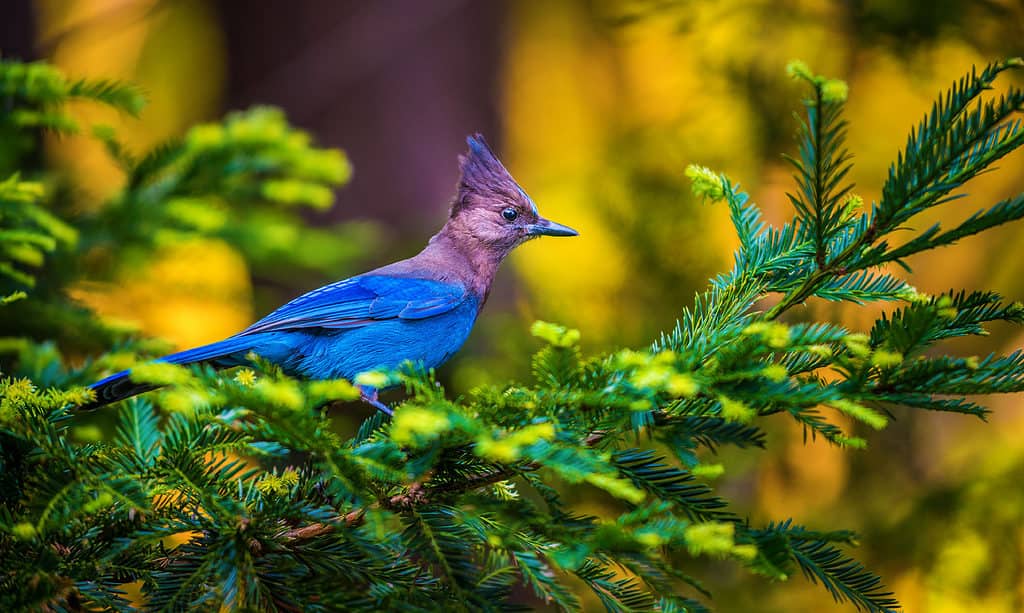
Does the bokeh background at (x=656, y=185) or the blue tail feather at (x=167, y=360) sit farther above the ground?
the bokeh background at (x=656, y=185)

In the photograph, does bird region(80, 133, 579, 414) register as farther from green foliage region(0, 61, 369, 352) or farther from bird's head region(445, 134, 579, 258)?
green foliage region(0, 61, 369, 352)

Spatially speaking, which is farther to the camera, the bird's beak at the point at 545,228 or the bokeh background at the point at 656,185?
the bokeh background at the point at 656,185

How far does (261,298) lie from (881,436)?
3719 mm

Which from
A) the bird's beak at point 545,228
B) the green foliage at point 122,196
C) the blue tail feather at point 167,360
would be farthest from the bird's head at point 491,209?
the blue tail feather at point 167,360

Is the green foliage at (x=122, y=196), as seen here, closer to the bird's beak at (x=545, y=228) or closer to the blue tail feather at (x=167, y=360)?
the blue tail feather at (x=167, y=360)

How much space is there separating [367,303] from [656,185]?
2.03 m

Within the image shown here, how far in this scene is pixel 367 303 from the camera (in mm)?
3150

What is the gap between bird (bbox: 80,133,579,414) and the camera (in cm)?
297

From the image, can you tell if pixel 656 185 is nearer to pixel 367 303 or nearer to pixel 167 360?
pixel 367 303

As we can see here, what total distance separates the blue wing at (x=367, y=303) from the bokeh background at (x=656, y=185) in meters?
0.61

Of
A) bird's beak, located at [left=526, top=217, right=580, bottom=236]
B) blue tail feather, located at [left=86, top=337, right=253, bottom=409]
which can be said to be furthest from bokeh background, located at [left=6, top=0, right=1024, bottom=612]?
blue tail feather, located at [left=86, top=337, right=253, bottom=409]

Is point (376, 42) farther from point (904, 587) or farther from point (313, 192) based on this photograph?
point (904, 587)

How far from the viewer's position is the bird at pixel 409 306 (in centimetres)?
297

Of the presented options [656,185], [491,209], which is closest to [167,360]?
[491,209]
